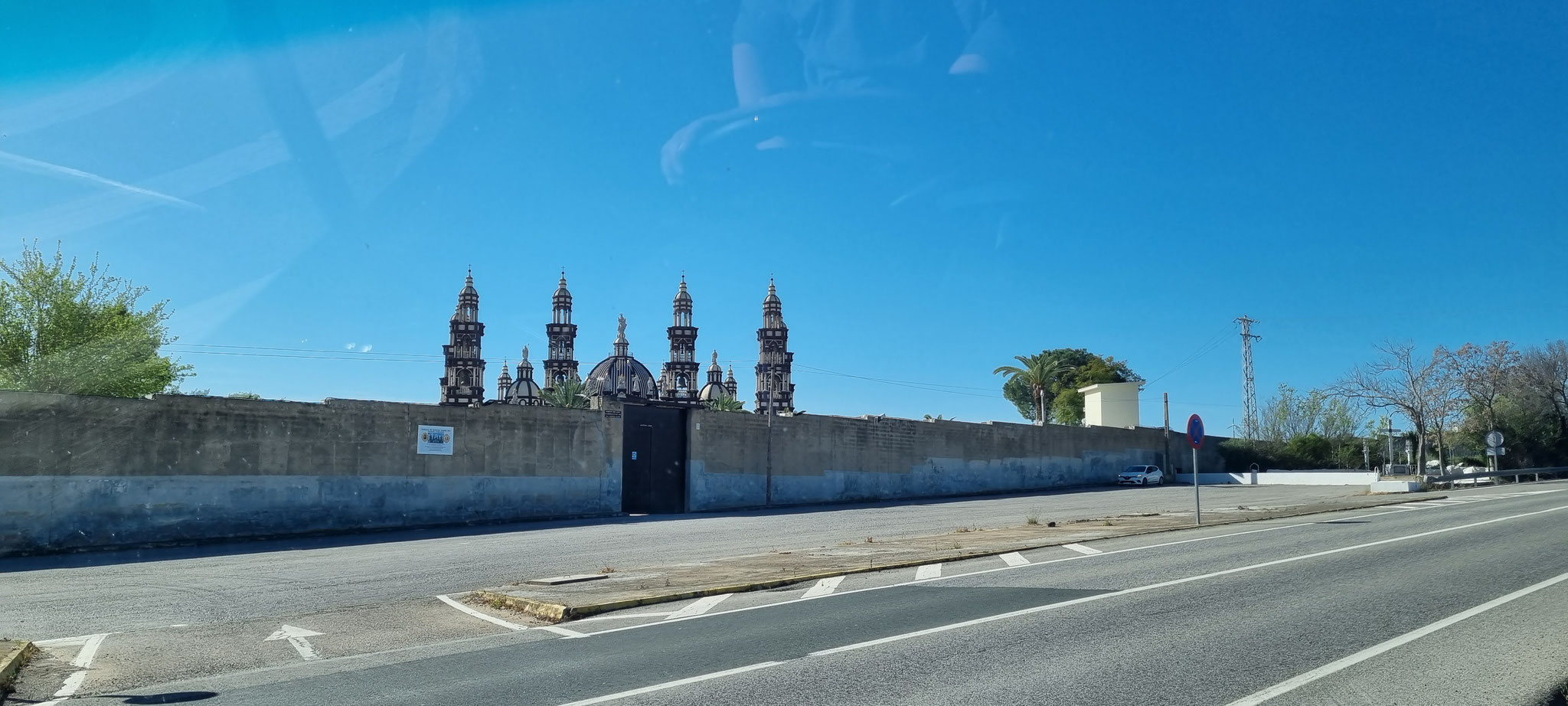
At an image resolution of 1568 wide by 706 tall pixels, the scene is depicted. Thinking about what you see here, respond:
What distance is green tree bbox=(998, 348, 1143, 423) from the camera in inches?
3435

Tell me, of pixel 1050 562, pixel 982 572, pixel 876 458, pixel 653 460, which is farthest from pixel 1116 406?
pixel 982 572

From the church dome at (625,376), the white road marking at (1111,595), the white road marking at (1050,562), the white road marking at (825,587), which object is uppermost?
the church dome at (625,376)

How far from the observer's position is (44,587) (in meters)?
14.2

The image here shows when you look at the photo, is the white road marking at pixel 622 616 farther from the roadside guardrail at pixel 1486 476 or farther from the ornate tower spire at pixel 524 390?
the ornate tower spire at pixel 524 390

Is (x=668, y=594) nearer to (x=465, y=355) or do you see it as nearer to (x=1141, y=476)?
(x=1141, y=476)

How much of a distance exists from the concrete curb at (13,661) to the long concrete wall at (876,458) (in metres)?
24.0

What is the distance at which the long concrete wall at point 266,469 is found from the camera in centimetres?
1969

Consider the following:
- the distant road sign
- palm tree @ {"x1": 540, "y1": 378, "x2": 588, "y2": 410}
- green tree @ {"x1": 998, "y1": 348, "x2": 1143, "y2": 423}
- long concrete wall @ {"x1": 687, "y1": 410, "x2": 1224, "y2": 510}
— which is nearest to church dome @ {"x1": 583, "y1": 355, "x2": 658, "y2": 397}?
palm tree @ {"x1": 540, "y1": 378, "x2": 588, "y2": 410}

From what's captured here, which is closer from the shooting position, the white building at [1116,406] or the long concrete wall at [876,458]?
the long concrete wall at [876,458]

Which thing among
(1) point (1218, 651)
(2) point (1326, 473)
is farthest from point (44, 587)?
(2) point (1326, 473)

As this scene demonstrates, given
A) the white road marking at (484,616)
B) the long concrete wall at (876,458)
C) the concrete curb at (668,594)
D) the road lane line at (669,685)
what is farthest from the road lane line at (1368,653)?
the long concrete wall at (876,458)

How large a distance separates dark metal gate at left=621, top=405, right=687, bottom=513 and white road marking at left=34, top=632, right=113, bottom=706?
20.8 m

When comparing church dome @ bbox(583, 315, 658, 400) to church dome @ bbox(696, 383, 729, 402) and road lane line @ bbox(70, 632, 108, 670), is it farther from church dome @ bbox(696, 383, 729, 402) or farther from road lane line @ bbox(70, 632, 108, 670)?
road lane line @ bbox(70, 632, 108, 670)

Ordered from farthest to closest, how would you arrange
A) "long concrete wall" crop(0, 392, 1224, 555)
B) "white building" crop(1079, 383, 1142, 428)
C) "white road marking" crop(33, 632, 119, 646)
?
1. "white building" crop(1079, 383, 1142, 428)
2. "long concrete wall" crop(0, 392, 1224, 555)
3. "white road marking" crop(33, 632, 119, 646)
